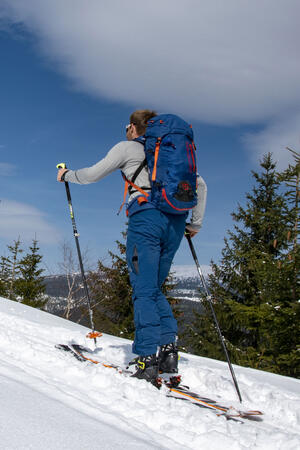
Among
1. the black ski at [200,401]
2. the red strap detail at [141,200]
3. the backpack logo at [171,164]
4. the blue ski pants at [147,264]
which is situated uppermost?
the backpack logo at [171,164]

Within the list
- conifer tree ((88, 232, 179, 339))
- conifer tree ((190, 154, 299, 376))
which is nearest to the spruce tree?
conifer tree ((88, 232, 179, 339))

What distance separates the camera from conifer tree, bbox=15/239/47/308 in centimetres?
2783

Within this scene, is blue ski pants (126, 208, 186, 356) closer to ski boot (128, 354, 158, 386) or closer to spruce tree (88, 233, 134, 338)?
ski boot (128, 354, 158, 386)

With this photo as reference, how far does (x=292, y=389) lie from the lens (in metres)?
3.43

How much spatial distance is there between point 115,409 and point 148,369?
85 cm

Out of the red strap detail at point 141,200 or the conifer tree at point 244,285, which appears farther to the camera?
the conifer tree at point 244,285

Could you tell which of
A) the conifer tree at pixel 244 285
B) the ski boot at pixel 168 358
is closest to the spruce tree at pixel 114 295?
the conifer tree at pixel 244 285

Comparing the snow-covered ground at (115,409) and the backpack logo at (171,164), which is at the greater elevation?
the backpack logo at (171,164)

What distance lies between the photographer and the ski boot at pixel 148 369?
9.86 ft

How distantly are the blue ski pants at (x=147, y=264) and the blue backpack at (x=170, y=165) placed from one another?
0.15 meters

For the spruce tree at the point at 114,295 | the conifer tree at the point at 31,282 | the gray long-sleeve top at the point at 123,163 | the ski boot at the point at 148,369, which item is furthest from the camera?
the conifer tree at the point at 31,282

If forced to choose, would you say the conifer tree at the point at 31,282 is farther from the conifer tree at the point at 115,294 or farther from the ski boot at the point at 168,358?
the ski boot at the point at 168,358

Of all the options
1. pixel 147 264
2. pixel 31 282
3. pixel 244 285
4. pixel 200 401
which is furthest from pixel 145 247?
pixel 31 282

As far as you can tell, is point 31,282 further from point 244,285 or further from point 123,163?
point 123,163
